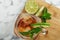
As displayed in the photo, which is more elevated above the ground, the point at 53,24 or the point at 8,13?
the point at 8,13

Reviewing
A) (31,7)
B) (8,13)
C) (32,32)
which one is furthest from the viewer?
(31,7)

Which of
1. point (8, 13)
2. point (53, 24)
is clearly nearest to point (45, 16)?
point (53, 24)

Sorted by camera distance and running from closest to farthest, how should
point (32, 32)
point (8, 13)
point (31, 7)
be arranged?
1. point (8, 13)
2. point (32, 32)
3. point (31, 7)

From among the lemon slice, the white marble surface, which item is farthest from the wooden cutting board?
the white marble surface

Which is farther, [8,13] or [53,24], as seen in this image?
[53,24]

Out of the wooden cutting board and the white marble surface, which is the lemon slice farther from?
the white marble surface

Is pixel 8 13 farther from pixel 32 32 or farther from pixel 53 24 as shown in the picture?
pixel 53 24

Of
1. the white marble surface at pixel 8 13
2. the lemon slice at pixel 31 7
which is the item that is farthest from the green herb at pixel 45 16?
the white marble surface at pixel 8 13
